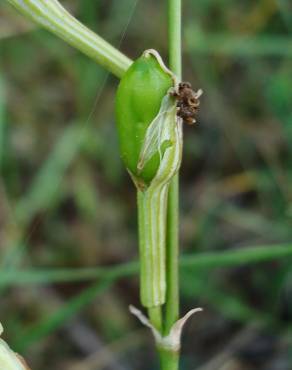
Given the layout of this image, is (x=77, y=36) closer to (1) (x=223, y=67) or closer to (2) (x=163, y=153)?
(2) (x=163, y=153)

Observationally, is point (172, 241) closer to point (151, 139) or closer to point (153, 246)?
point (153, 246)

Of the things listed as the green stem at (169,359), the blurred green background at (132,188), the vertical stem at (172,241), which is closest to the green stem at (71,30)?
the vertical stem at (172,241)

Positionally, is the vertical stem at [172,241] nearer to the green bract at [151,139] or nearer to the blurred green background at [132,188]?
the green bract at [151,139]

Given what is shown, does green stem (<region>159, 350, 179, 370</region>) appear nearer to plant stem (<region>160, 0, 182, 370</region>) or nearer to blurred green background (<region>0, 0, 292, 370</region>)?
plant stem (<region>160, 0, 182, 370</region>)

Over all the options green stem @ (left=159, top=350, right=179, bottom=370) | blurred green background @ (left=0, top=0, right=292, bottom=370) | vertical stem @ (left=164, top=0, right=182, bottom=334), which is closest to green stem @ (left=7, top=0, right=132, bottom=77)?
vertical stem @ (left=164, top=0, right=182, bottom=334)

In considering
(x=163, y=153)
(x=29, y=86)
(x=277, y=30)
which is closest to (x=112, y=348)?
(x=29, y=86)

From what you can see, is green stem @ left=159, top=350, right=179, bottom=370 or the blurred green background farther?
the blurred green background

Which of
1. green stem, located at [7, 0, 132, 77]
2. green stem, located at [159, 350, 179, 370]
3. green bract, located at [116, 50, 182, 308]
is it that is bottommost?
green stem, located at [159, 350, 179, 370]
